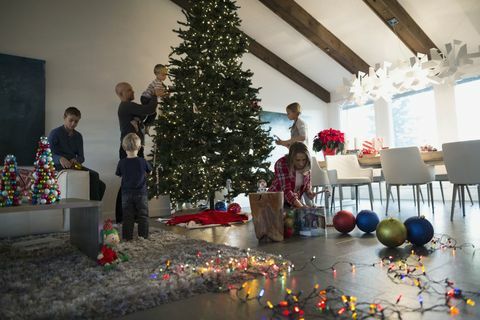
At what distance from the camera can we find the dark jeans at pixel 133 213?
2.49m

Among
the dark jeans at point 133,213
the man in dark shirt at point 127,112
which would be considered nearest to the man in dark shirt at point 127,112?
the man in dark shirt at point 127,112

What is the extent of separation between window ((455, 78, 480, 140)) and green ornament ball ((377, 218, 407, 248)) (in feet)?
16.2

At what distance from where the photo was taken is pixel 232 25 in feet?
13.1

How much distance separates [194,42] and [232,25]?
0.53 metres

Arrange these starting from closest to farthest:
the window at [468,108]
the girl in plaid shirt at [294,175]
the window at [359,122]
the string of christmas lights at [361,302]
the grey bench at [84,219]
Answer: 1. the string of christmas lights at [361,302]
2. the grey bench at [84,219]
3. the girl in plaid shirt at [294,175]
4. the window at [468,108]
5. the window at [359,122]

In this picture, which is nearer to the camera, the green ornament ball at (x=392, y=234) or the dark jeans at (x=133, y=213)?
the green ornament ball at (x=392, y=234)

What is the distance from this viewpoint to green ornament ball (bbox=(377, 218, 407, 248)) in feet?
6.79

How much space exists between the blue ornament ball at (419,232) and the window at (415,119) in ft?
16.4

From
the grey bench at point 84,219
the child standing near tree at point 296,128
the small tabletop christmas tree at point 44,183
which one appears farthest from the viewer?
the child standing near tree at point 296,128

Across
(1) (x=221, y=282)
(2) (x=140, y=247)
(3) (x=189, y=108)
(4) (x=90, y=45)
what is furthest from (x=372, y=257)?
(4) (x=90, y=45)

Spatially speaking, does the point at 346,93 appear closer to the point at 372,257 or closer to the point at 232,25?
the point at 232,25

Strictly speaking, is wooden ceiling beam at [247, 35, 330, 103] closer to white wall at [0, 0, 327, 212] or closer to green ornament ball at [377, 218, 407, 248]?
white wall at [0, 0, 327, 212]

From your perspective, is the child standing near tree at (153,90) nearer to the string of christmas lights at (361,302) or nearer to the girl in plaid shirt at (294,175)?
the girl in plaid shirt at (294,175)

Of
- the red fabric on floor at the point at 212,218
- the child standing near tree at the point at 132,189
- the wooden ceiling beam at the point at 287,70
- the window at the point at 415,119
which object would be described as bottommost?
the red fabric on floor at the point at 212,218
